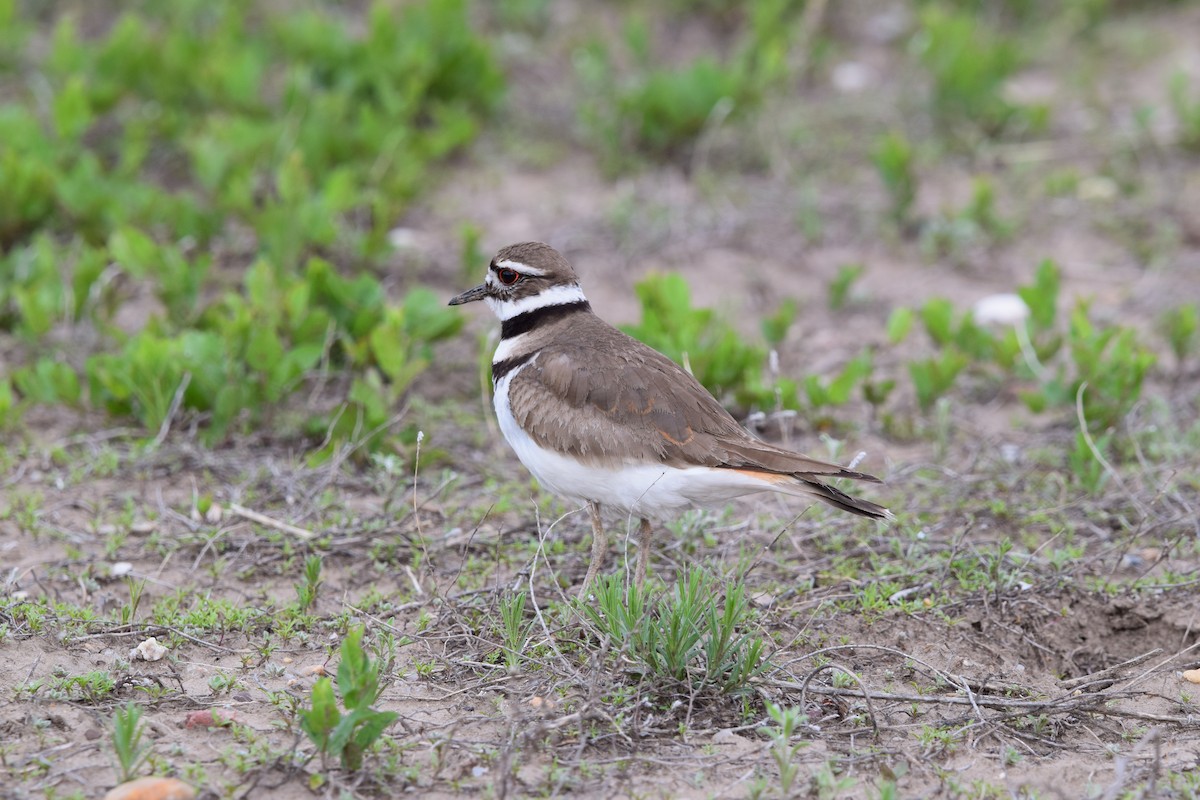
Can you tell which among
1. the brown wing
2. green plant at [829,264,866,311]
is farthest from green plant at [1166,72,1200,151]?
the brown wing

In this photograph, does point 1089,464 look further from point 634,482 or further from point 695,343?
point 634,482

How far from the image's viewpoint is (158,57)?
327 inches

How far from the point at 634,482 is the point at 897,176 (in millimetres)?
3935

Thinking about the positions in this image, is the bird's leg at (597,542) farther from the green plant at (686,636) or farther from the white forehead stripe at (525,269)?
the white forehead stripe at (525,269)

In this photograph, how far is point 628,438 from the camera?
4.46 meters

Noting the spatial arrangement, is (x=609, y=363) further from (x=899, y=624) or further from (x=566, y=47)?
(x=566, y=47)

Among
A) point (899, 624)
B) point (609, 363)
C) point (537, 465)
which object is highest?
point (609, 363)

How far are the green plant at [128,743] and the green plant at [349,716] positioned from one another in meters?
0.41

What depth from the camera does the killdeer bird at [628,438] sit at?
4305mm

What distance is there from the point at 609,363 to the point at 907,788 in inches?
67.0

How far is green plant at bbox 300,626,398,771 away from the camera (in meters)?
3.51

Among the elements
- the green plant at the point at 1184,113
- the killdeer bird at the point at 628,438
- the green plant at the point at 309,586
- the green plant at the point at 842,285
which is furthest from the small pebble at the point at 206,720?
the green plant at the point at 1184,113

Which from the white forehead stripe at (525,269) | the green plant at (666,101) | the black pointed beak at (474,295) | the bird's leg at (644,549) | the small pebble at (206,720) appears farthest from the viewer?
the green plant at (666,101)

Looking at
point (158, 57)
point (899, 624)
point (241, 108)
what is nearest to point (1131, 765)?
point (899, 624)
